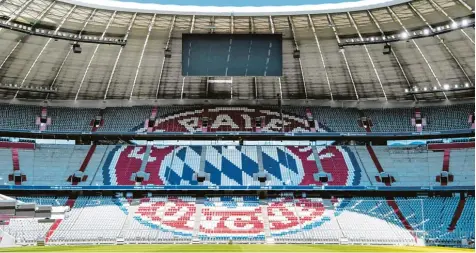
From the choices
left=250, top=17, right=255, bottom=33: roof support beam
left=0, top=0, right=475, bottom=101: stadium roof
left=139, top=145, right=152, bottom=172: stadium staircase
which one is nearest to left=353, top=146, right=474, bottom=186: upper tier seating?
left=0, top=0, right=475, bottom=101: stadium roof

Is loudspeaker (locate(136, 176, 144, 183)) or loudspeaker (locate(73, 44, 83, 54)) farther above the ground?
loudspeaker (locate(73, 44, 83, 54))

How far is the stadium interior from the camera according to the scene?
35.1 meters

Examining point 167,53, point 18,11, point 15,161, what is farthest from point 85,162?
point 18,11

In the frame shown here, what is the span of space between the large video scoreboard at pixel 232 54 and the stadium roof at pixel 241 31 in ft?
3.02

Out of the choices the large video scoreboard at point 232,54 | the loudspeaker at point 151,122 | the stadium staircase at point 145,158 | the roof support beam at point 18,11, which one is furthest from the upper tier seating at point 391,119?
the roof support beam at point 18,11

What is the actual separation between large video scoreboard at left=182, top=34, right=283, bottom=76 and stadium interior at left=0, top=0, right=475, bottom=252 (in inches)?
3.6

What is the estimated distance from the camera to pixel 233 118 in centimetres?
4725

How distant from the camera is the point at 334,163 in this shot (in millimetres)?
44062

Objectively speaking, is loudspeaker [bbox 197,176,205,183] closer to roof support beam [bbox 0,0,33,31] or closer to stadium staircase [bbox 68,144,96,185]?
stadium staircase [bbox 68,144,96,185]

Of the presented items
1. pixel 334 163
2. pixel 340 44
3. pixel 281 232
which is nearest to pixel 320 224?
pixel 281 232

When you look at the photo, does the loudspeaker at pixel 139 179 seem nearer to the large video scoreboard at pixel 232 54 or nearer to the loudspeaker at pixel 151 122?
the loudspeaker at pixel 151 122

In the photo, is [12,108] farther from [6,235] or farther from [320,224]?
[320,224]

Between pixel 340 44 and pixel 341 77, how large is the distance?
739 cm

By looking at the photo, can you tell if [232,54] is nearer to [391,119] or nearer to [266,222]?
[266,222]
